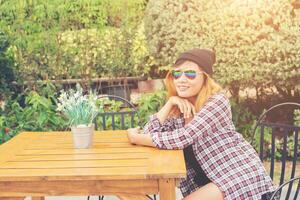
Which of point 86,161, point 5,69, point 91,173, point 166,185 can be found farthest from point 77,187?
point 5,69

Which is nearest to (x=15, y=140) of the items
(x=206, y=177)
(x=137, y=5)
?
(x=206, y=177)

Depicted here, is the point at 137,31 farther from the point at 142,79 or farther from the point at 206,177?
the point at 206,177

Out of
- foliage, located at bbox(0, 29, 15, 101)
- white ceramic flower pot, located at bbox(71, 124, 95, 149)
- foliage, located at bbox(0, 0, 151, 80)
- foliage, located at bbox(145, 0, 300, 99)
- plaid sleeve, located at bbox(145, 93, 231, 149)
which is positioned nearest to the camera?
plaid sleeve, located at bbox(145, 93, 231, 149)

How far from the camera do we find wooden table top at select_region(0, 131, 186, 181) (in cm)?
251

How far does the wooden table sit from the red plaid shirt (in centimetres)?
10

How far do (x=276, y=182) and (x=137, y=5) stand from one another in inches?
113

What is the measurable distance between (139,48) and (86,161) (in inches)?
169

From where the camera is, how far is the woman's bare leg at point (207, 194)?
116 inches

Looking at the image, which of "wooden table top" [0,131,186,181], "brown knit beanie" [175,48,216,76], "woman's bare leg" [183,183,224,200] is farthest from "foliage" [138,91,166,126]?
"woman's bare leg" [183,183,224,200]

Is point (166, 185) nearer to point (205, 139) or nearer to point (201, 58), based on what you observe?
point (205, 139)

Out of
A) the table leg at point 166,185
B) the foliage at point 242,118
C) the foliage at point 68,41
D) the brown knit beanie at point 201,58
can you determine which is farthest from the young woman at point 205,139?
the foliage at point 68,41

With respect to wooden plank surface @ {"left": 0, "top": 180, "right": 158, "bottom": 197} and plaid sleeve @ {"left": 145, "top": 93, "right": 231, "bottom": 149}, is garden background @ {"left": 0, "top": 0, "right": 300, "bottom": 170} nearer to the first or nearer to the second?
plaid sleeve @ {"left": 145, "top": 93, "right": 231, "bottom": 149}

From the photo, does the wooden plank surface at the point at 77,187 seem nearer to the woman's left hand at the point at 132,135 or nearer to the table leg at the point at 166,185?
the table leg at the point at 166,185

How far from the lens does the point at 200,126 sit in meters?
2.92
